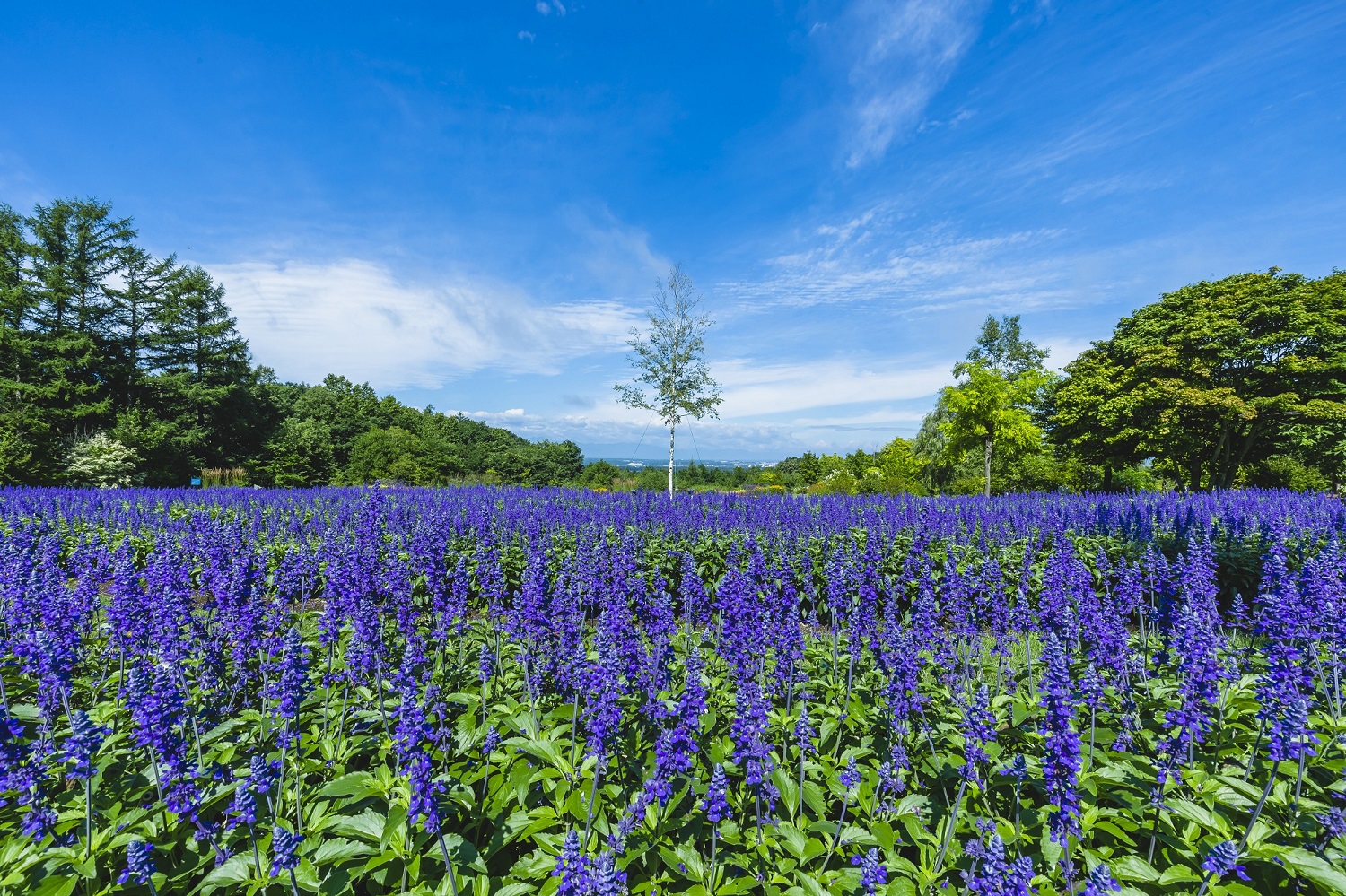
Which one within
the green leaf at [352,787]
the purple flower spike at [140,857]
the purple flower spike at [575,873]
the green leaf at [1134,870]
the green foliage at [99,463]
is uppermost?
the green foliage at [99,463]

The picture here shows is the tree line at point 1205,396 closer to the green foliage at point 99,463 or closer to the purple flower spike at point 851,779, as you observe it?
the purple flower spike at point 851,779

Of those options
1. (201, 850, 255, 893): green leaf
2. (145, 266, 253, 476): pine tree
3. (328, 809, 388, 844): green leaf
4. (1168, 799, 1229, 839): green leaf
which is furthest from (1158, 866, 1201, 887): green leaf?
(145, 266, 253, 476): pine tree

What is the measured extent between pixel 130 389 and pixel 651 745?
47.1 metres

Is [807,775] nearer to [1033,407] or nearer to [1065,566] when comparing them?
[1065,566]

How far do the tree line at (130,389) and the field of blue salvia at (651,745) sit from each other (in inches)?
1195

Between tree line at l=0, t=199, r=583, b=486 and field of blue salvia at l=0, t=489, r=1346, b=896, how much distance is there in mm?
30346

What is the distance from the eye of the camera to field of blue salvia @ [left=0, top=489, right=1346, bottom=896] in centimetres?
236

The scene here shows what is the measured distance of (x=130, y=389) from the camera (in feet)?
113

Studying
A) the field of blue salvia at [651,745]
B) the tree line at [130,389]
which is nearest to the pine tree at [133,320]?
the tree line at [130,389]

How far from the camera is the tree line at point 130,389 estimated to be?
27602mm

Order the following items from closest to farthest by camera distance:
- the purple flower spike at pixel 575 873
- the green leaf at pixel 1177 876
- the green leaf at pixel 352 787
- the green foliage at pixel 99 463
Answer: the purple flower spike at pixel 575 873
the green leaf at pixel 1177 876
the green leaf at pixel 352 787
the green foliage at pixel 99 463

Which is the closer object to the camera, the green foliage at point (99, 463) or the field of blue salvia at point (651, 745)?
the field of blue salvia at point (651, 745)

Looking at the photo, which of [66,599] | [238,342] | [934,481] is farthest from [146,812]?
[238,342]

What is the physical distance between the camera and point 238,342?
38.3 m
